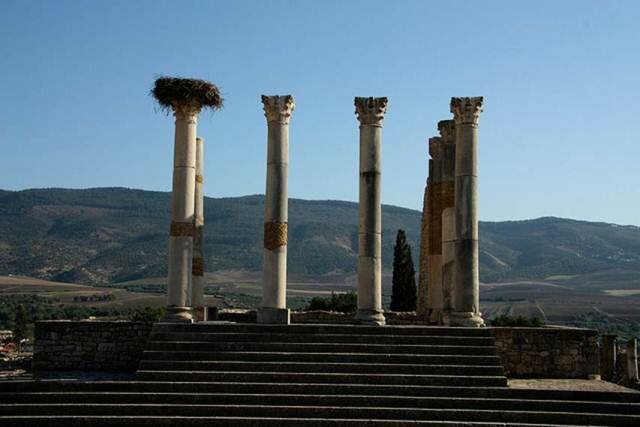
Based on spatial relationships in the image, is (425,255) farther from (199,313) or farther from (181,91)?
(181,91)

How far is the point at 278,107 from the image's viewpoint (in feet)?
79.7

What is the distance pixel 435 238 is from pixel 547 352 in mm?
6491

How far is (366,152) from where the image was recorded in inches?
955

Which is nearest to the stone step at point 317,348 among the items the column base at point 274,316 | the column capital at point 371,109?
the column base at point 274,316

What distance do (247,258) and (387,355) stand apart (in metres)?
179

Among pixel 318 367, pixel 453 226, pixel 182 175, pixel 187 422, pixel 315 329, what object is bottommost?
pixel 187 422

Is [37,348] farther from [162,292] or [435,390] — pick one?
[162,292]

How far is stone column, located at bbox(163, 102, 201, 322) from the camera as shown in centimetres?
2442

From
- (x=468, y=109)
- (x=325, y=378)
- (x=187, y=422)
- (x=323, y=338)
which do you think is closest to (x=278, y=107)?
(x=468, y=109)

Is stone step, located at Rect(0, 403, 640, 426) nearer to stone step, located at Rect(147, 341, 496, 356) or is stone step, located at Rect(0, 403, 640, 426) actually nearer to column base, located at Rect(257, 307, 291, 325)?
stone step, located at Rect(147, 341, 496, 356)

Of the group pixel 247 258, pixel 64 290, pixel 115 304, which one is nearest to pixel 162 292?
pixel 64 290

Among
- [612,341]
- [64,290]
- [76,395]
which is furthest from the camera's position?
[64,290]

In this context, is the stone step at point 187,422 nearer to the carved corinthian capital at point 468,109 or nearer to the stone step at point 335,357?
the stone step at point 335,357

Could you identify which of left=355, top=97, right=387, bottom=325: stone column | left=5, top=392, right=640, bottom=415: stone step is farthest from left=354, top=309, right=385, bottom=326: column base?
left=5, top=392, right=640, bottom=415: stone step
